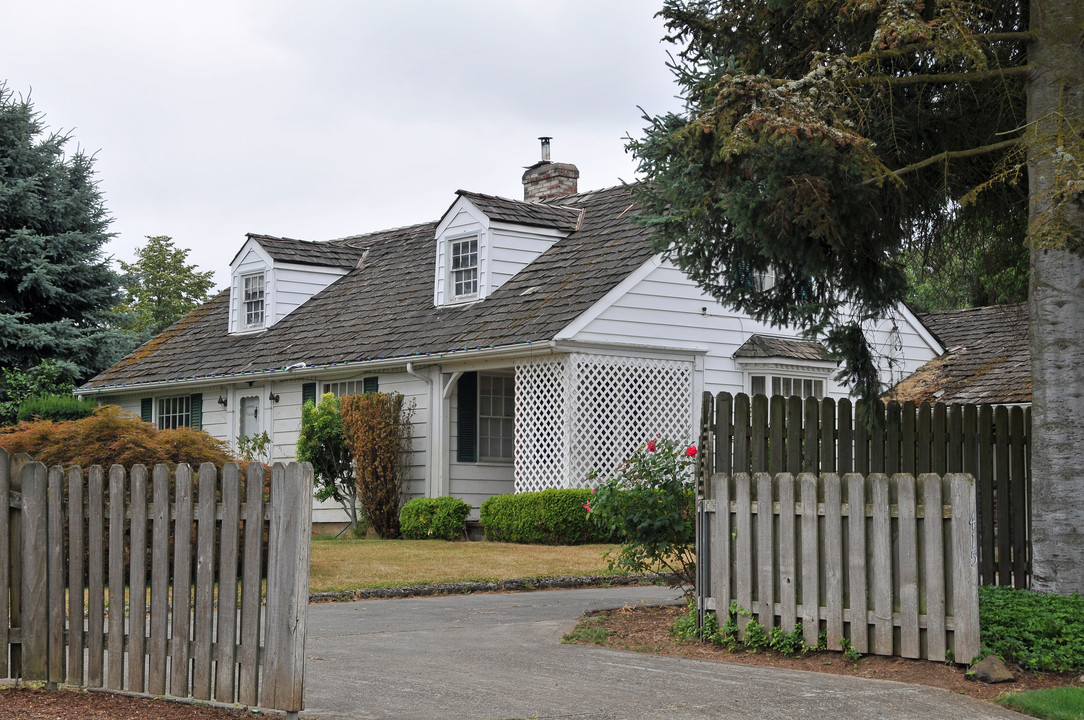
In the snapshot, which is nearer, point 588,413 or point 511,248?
point 588,413

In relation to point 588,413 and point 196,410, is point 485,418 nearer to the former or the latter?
point 588,413

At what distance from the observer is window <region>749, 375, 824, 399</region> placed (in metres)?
21.2

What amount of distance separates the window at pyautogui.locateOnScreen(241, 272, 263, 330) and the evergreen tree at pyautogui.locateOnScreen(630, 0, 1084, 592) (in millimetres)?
16982

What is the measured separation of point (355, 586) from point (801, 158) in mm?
6584

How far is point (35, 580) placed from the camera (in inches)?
275

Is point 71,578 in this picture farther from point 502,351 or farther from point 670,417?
point 670,417

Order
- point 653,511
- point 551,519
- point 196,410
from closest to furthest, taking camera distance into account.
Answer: point 653,511, point 551,519, point 196,410

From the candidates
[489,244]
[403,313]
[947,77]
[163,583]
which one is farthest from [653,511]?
[403,313]

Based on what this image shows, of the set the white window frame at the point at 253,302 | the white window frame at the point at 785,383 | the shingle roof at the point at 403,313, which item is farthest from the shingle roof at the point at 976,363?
the white window frame at the point at 253,302

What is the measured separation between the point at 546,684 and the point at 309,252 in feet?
67.0

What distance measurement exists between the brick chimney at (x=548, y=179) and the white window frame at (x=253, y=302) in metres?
6.17

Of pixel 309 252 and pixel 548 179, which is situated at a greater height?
pixel 548 179

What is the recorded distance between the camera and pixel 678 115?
9898 millimetres

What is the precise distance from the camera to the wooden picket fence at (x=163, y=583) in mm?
6227
